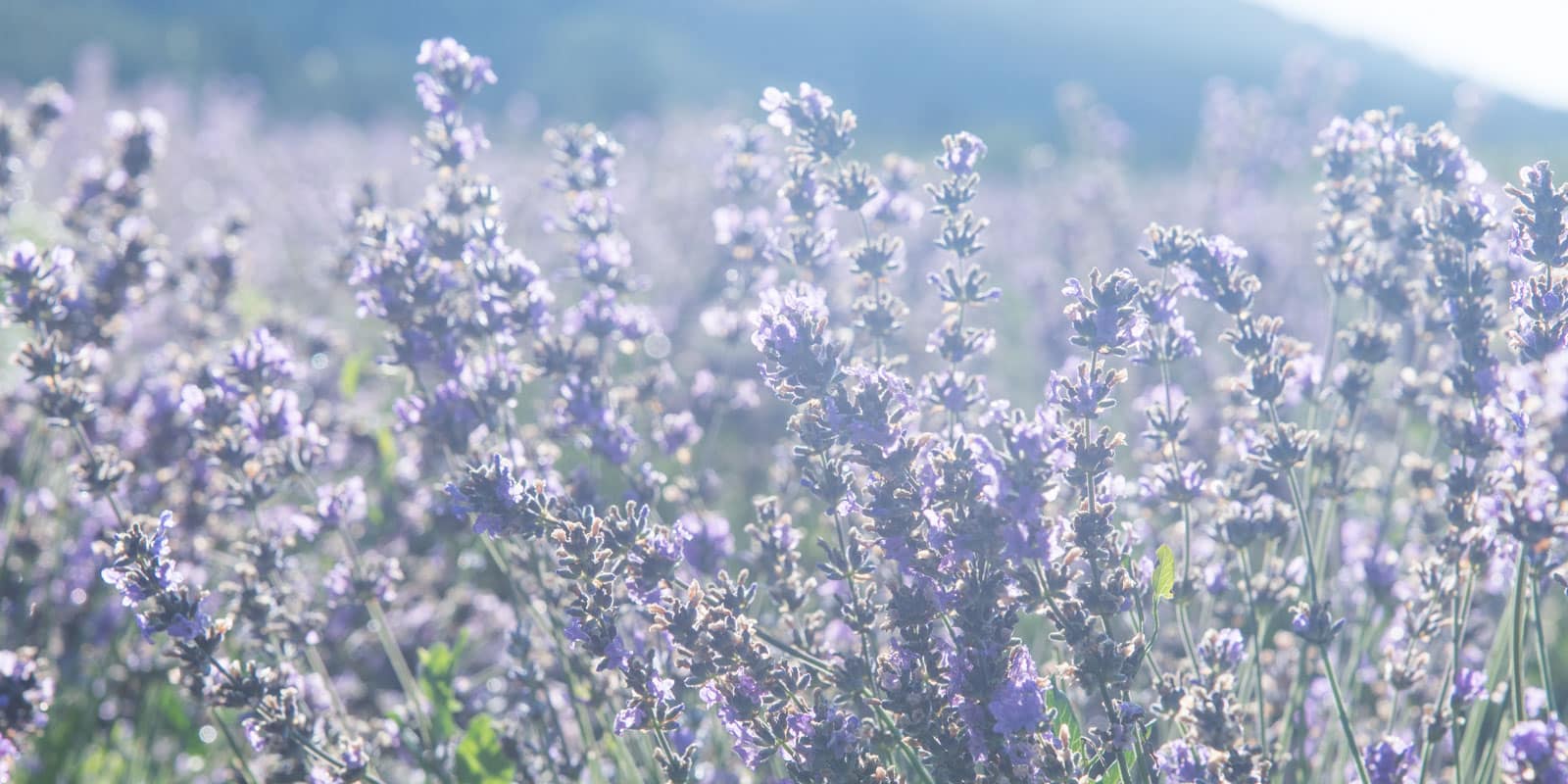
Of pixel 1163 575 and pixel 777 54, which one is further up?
pixel 777 54

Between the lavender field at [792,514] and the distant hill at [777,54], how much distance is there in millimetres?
17041

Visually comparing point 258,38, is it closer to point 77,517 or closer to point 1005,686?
point 77,517

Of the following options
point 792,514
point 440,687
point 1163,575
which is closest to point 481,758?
point 440,687

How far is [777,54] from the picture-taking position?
4919 cm

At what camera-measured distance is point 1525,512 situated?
1673 millimetres

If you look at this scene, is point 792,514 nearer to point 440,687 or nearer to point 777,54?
point 440,687

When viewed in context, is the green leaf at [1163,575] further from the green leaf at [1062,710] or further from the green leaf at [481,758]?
the green leaf at [481,758]

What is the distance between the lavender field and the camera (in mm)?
1814

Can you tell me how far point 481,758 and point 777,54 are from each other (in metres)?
49.4

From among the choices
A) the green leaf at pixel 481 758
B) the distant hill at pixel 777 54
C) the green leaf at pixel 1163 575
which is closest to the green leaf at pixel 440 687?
the green leaf at pixel 481 758

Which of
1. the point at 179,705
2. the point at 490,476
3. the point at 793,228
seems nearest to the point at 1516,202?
the point at 793,228

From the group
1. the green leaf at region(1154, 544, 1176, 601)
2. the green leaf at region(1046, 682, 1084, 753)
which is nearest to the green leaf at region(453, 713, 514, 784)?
the green leaf at region(1046, 682, 1084, 753)

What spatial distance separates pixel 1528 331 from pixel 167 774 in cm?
356

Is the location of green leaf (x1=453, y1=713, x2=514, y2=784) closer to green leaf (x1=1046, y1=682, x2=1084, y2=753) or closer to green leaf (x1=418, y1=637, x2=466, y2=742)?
green leaf (x1=418, y1=637, x2=466, y2=742)
